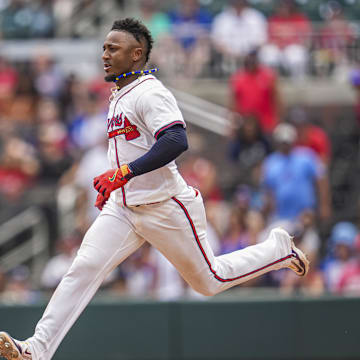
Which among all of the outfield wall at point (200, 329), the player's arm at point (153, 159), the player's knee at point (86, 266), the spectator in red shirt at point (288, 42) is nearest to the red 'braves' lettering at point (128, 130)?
the player's arm at point (153, 159)

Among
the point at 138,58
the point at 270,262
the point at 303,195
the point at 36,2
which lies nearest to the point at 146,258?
the point at 303,195

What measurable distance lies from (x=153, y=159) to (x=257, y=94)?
254 inches

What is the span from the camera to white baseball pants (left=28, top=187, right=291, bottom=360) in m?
5.70

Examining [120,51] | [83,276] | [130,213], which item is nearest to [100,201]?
[130,213]

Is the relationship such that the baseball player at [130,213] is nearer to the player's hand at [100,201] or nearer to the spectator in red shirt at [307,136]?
the player's hand at [100,201]

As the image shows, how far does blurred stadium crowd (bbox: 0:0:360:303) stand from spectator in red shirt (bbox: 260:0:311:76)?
0.07 feet

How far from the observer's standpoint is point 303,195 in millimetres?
10188

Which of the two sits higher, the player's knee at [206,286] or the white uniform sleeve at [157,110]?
the white uniform sleeve at [157,110]

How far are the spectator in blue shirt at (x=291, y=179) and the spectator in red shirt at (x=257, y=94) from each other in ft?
3.82

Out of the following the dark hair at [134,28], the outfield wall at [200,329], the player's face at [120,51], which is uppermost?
the dark hair at [134,28]

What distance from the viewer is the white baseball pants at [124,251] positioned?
570 centimetres

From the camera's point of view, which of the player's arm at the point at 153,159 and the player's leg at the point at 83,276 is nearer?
the player's arm at the point at 153,159

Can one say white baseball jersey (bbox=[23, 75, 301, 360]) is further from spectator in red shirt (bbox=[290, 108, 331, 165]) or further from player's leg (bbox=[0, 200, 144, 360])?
spectator in red shirt (bbox=[290, 108, 331, 165])

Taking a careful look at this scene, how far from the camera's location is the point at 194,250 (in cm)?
583
